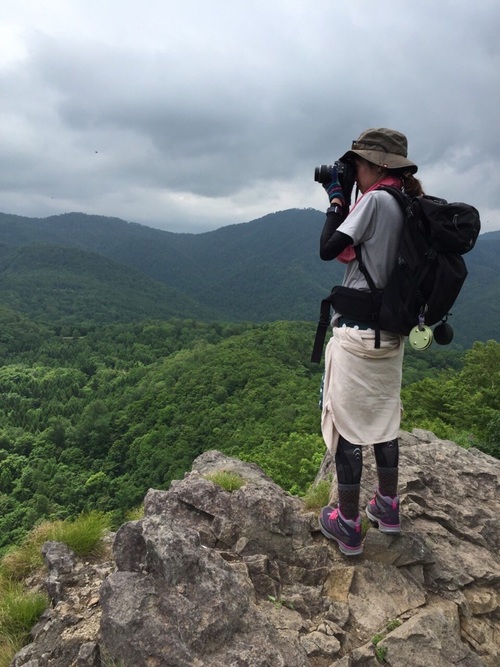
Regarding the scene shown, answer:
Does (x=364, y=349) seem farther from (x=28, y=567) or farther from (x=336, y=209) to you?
(x=28, y=567)

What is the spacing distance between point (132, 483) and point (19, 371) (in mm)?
51937

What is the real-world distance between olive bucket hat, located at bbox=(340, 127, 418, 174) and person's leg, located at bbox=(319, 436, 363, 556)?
7.51 feet

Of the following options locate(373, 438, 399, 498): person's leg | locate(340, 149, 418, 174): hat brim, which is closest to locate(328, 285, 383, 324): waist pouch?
locate(340, 149, 418, 174): hat brim

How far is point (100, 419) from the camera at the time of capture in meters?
60.9

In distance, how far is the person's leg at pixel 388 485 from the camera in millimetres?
3727

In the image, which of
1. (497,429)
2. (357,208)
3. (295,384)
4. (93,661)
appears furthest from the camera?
(295,384)

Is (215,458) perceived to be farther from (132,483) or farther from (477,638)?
(132,483)

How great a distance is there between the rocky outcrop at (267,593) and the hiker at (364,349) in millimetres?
378

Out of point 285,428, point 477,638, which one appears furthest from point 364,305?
point 285,428

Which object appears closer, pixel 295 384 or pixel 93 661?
pixel 93 661

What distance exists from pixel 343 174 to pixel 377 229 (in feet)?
2.12

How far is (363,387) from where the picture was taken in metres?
3.45

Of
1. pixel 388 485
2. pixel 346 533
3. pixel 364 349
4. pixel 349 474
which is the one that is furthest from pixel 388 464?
pixel 364 349

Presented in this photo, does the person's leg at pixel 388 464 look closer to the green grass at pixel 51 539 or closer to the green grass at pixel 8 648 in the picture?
the green grass at pixel 51 539
